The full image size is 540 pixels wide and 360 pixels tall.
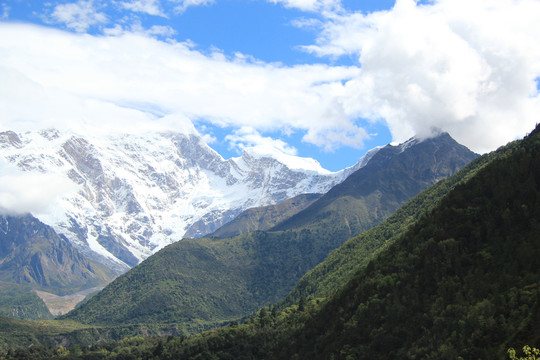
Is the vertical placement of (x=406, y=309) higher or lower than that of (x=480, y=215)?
lower

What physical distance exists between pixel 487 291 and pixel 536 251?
1602 centimetres

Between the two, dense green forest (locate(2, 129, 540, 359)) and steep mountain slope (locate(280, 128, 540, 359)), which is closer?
dense green forest (locate(2, 129, 540, 359))

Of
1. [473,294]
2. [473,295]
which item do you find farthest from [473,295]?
[473,294]

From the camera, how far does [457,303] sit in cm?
17062

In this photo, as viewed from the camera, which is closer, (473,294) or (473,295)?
(473,295)

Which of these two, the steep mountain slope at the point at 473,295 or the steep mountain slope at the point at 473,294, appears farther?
the steep mountain slope at the point at 473,294

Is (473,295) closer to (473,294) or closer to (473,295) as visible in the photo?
(473,295)

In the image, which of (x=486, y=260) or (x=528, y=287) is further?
(x=486, y=260)

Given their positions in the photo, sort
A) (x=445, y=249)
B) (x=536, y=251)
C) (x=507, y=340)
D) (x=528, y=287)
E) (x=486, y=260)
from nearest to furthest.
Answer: (x=507, y=340)
(x=528, y=287)
(x=536, y=251)
(x=486, y=260)
(x=445, y=249)

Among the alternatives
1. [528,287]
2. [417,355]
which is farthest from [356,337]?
[528,287]

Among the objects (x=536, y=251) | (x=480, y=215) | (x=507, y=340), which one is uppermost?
(x=480, y=215)

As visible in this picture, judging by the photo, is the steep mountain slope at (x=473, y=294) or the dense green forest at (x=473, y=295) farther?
the steep mountain slope at (x=473, y=294)

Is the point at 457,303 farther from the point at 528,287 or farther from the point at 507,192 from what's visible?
the point at 507,192

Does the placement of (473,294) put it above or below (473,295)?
above
